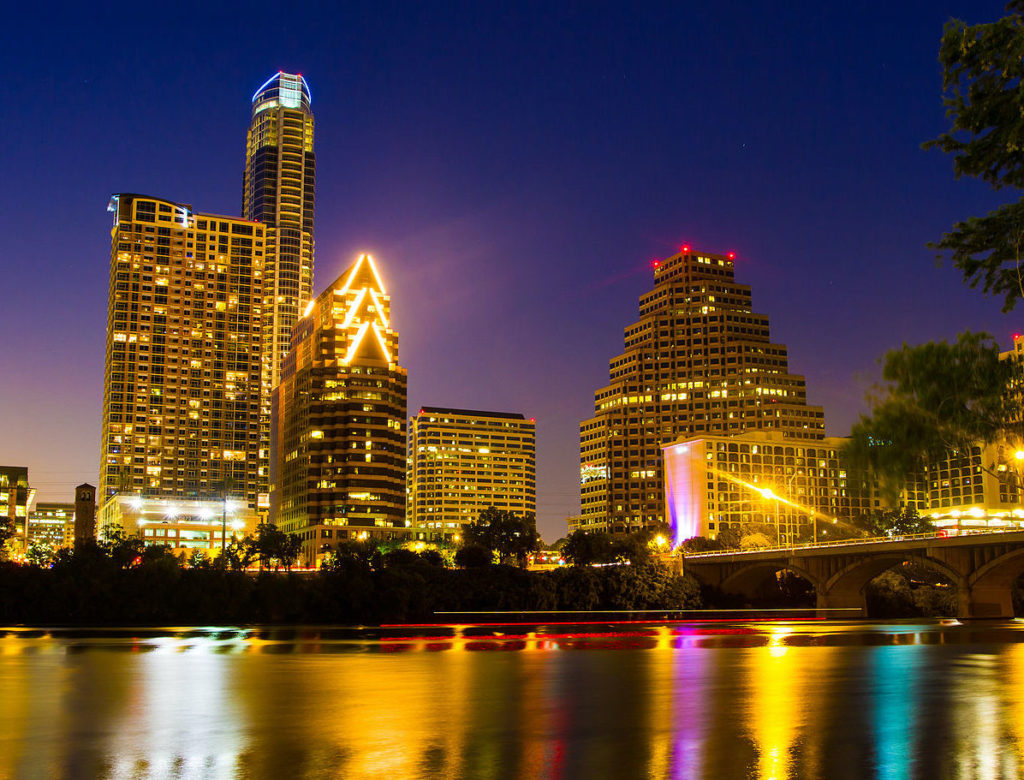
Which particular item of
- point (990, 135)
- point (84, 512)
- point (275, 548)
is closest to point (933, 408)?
point (990, 135)

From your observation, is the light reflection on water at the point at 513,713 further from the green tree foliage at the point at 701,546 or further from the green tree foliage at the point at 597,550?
the green tree foliage at the point at 701,546

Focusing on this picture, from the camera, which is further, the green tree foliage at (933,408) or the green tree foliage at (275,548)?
the green tree foliage at (275,548)

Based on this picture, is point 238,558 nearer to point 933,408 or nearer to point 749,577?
point 749,577

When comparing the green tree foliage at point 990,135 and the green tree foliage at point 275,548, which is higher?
the green tree foliage at point 990,135

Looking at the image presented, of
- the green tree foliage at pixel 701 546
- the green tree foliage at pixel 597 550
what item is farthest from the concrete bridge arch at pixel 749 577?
the green tree foliage at pixel 701 546

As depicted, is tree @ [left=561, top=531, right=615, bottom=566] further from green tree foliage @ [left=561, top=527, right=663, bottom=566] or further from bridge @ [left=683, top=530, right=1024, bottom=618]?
bridge @ [left=683, top=530, right=1024, bottom=618]

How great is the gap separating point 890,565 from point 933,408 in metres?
92.2

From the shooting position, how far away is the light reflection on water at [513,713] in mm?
21391

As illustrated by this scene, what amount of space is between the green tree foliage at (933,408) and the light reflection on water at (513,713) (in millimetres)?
8938

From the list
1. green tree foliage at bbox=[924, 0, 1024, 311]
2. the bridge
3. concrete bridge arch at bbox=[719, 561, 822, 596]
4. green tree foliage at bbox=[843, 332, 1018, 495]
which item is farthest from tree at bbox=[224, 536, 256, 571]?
green tree foliage at bbox=[924, 0, 1024, 311]

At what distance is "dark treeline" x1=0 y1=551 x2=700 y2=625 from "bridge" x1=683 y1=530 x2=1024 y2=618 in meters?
35.2

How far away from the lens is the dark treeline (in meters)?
108

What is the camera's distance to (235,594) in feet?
369

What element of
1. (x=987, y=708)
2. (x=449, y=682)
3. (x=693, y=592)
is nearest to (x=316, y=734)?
(x=449, y=682)
